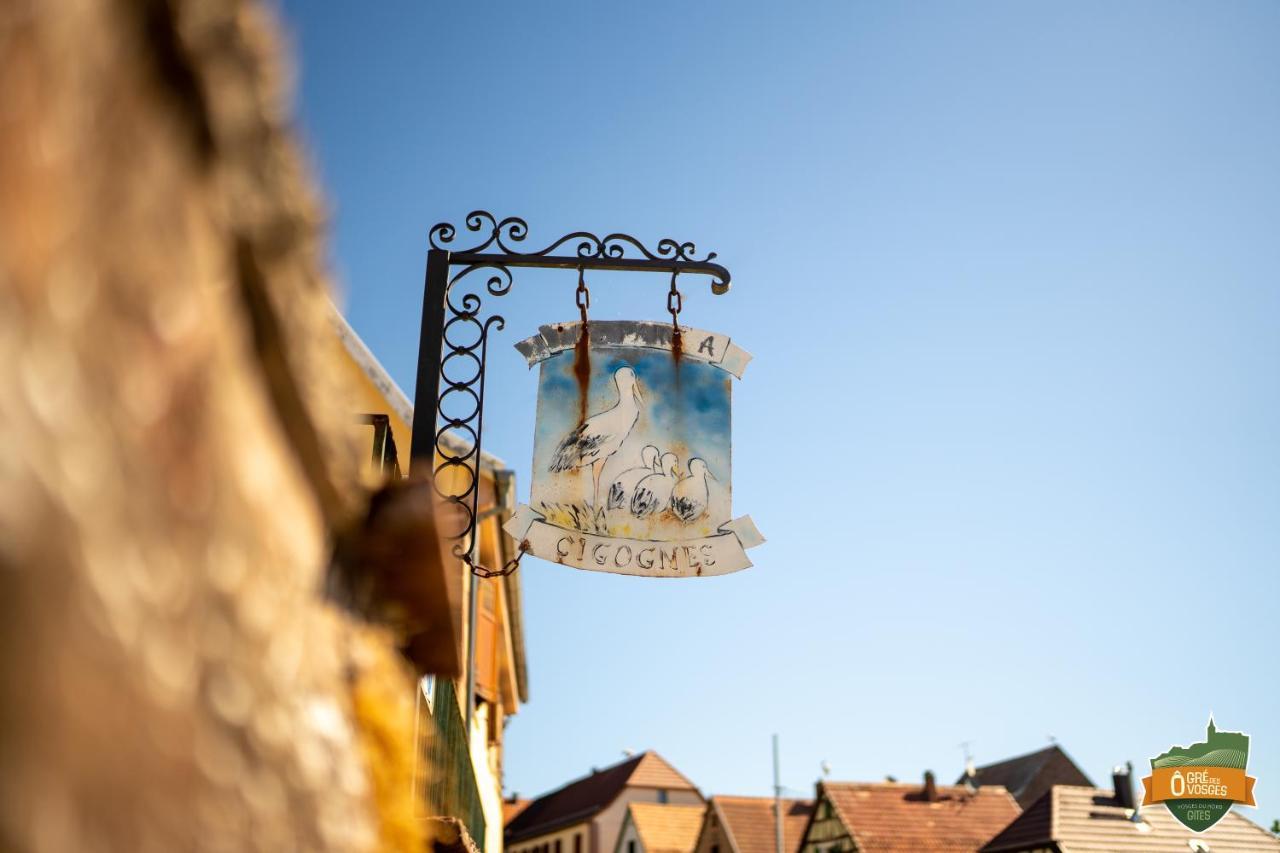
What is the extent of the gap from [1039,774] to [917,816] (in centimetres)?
1821

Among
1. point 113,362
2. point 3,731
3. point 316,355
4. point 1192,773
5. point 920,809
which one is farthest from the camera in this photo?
point 920,809

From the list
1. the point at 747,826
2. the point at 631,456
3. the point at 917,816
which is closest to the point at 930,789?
the point at 917,816

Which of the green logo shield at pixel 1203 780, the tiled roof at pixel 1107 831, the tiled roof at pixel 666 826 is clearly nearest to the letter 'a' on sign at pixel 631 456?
the green logo shield at pixel 1203 780

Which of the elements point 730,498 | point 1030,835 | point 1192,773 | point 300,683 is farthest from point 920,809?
point 300,683

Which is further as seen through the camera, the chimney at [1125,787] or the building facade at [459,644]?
the chimney at [1125,787]

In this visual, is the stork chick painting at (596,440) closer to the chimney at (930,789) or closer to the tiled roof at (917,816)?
the tiled roof at (917,816)

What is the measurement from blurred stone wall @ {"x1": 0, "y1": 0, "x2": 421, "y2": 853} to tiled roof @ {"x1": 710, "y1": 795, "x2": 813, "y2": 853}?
4212 cm

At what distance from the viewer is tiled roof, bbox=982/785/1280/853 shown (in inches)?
1054

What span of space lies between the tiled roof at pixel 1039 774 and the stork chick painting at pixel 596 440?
47490 millimetres

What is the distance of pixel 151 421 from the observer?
0.91 meters

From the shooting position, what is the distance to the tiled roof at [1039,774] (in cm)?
4769

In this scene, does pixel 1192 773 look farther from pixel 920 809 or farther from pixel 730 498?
pixel 730 498

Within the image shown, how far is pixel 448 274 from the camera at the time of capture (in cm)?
482

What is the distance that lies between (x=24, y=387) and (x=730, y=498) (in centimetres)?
415
